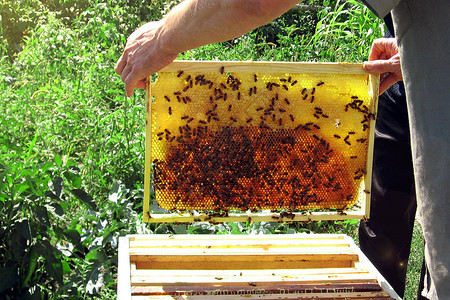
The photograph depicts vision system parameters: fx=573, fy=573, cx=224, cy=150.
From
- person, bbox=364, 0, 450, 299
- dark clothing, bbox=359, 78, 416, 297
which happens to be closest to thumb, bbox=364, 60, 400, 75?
dark clothing, bbox=359, 78, 416, 297

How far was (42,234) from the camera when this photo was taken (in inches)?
129

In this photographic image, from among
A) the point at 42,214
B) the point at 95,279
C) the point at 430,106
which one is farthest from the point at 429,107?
the point at 95,279

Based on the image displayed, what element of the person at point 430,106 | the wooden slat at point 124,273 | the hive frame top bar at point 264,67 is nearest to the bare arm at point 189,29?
the hive frame top bar at point 264,67

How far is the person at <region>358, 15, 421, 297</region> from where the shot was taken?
3725mm

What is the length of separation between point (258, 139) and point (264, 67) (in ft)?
1.29

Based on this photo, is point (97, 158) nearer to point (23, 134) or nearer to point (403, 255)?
point (23, 134)

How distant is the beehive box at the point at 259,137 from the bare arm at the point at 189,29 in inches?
10.6

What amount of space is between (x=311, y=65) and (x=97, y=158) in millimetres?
2072

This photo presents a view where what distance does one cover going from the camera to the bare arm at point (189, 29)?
2.05 m

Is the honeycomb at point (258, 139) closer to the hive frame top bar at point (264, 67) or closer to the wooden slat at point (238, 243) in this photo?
the hive frame top bar at point (264, 67)

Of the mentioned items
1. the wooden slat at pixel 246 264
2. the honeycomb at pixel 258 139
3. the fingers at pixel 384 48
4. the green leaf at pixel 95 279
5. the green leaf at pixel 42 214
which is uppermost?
the fingers at pixel 384 48

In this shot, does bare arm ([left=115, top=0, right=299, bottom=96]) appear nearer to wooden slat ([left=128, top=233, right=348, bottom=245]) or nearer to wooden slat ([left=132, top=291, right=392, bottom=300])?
wooden slat ([left=128, top=233, right=348, bottom=245])

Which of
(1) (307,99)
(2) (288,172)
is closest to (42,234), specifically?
(2) (288,172)

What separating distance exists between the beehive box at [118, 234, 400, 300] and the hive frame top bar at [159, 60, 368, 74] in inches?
37.0
